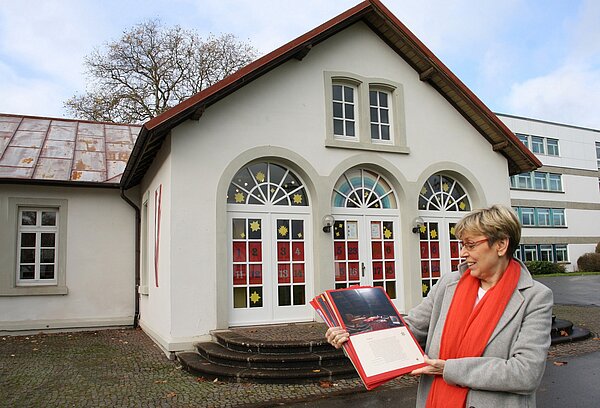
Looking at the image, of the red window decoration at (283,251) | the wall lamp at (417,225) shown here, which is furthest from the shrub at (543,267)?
the red window decoration at (283,251)

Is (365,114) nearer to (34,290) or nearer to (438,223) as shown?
(438,223)

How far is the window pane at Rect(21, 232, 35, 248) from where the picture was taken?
37.5ft

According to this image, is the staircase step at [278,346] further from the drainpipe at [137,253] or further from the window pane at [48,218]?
the window pane at [48,218]

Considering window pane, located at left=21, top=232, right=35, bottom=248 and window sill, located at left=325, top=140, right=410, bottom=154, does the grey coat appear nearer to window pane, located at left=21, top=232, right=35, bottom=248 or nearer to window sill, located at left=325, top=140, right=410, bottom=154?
window sill, located at left=325, top=140, right=410, bottom=154

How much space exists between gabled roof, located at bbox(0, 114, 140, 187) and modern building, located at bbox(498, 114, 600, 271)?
26840 mm

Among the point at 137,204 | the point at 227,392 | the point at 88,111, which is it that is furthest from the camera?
the point at 88,111

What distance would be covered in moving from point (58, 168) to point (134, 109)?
38.6ft

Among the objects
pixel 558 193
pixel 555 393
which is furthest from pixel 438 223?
pixel 558 193

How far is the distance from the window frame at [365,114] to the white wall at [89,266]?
5.59 m

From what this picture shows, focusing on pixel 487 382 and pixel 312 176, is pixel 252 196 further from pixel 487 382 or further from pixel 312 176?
pixel 487 382

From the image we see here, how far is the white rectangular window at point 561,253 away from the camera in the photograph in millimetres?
34969

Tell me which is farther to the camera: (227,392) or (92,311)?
(92,311)

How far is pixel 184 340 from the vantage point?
26.3 ft

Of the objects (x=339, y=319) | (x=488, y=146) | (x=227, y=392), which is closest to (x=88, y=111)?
(x=488, y=146)
